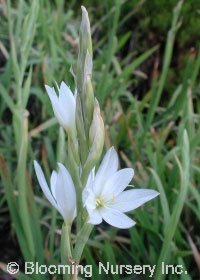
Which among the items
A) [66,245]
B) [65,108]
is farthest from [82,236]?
[65,108]

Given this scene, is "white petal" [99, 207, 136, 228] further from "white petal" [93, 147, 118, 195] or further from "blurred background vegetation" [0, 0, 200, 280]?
"blurred background vegetation" [0, 0, 200, 280]

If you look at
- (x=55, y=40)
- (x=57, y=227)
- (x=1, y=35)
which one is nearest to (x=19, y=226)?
(x=57, y=227)

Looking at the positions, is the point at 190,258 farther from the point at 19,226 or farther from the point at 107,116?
the point at 107,116

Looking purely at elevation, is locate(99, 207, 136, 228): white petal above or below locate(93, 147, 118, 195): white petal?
below

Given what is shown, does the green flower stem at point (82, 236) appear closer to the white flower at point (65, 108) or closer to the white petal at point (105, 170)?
the white petal at point (105, 170)

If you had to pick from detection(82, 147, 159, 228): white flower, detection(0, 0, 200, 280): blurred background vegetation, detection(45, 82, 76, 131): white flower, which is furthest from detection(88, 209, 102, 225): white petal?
detection(0, 0, 200, 280): blurred background vegetation

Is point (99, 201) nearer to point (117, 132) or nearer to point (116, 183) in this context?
point (116, 183)
